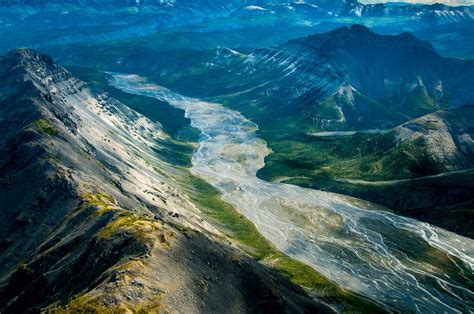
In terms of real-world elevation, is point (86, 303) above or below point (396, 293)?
above

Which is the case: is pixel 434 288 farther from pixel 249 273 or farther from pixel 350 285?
pixel 249 273

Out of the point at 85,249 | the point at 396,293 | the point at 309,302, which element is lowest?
the point at 396,293

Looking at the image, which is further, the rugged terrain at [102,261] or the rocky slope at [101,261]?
the rugged terrain at [102,261]

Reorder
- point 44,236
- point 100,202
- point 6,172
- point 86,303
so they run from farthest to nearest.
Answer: point 6,172 → point 100,202 → point 44,236 → point 86,303

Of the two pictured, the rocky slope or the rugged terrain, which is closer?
the rocky slope

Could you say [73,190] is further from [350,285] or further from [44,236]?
[350,285]

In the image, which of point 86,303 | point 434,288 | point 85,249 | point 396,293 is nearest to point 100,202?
point 85,249

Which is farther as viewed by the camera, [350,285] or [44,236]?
[350,285]

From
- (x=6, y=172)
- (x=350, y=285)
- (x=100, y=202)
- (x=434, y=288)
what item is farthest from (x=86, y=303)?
(x=434, y=288)

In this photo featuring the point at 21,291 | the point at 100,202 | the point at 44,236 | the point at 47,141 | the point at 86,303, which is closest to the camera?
the point at 86,303
